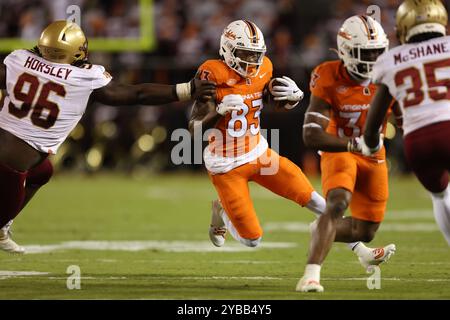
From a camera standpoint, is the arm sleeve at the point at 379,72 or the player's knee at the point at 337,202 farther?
the player's knee at the point at 337,202

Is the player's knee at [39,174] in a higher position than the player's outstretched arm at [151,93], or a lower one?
lower

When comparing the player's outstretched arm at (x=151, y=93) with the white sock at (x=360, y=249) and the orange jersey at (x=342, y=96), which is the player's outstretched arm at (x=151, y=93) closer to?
the orange jersey at (x=342, y=96)

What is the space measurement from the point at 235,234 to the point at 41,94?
1631 millimetres

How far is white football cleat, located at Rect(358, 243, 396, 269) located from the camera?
628cm

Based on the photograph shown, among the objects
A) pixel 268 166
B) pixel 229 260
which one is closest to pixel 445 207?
pixel 268 166

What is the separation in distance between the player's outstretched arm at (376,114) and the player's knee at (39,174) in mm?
2339

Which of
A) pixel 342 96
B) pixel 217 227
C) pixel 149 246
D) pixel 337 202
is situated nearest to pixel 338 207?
pixel 337 202

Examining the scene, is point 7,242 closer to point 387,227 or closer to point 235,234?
point 235,234

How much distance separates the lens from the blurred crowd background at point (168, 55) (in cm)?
1427

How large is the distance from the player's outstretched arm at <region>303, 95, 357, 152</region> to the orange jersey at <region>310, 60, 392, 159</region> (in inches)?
5.9

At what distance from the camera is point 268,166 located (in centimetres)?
636

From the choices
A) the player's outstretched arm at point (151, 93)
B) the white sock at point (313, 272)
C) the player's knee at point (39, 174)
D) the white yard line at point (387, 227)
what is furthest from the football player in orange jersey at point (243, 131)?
the white yard line at point (387, 227)

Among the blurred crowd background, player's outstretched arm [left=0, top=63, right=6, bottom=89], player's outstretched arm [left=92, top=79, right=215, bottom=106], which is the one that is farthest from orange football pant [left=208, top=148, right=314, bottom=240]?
the blurred crowd background

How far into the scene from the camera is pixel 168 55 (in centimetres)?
1491
